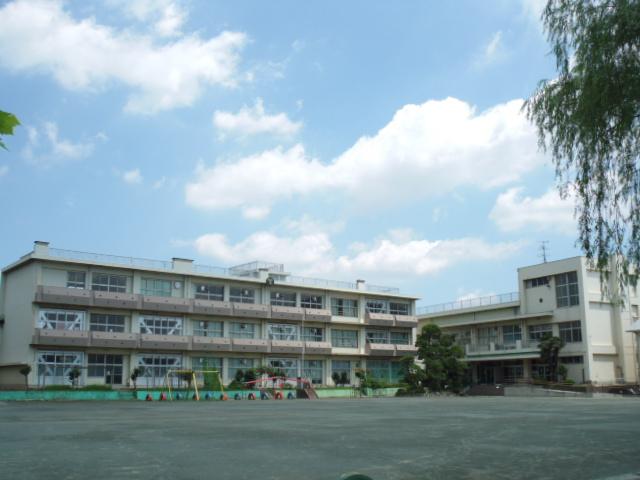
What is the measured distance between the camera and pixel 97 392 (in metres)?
45.9

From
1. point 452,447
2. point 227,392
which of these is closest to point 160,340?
point 227,392

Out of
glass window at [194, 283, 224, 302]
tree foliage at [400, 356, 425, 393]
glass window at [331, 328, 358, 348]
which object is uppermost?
glass window at [194, 283, 224, 302]

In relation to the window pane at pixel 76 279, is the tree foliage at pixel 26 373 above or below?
below

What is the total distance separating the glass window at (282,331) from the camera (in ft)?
202

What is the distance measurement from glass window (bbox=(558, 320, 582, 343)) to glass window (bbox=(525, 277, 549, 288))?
4.51 metres

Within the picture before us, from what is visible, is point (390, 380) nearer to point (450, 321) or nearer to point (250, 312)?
point (450, 321)

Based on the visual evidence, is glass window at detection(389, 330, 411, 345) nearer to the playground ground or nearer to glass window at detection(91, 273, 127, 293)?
glass window at detection(91, 273, 127, 293)

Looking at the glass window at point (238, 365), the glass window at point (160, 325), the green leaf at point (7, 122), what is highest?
the glass window at point (160, 325)

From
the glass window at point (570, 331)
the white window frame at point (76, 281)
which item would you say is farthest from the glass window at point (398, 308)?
the white window frame at point (76, 281)

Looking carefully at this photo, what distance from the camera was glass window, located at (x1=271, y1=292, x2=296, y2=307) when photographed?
63031mm

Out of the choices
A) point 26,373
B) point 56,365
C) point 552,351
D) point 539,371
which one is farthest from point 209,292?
point 539,371

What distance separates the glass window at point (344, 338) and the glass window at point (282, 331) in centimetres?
479

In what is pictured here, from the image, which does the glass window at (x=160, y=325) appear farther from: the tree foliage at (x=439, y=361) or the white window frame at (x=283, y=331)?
the tree foliage at (x=439, y=361)

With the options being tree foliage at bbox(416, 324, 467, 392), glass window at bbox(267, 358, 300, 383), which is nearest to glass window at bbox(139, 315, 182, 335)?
glass window at bbox(267, 358, 300, 383)
